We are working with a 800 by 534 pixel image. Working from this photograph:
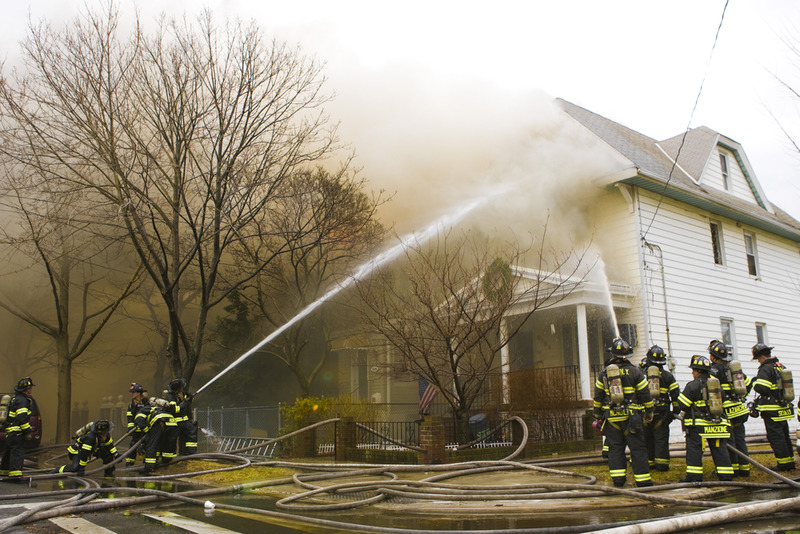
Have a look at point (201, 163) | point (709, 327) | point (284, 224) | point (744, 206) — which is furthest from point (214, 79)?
point (744, 206)

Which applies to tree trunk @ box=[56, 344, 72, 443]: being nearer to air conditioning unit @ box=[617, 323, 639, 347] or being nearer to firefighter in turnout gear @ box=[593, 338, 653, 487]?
air conditioning unit @ box=[617, 323, 639, 347]

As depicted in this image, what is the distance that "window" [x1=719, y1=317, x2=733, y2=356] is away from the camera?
15594mm

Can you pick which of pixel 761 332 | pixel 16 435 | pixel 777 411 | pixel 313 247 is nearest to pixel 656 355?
pixel 777 411

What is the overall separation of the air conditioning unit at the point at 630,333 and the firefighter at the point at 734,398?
19.9 feet

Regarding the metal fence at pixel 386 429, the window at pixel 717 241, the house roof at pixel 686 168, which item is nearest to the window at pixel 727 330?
the window at pixel 717 241

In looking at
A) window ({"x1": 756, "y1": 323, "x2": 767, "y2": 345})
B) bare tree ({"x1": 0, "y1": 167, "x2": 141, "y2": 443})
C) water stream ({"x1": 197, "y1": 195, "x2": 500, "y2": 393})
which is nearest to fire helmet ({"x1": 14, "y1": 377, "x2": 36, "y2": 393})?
bare tree ({"x1": 0, "y1": 167, "x2": 141, "y2": 443})

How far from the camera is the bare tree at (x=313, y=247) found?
1494 centimetres

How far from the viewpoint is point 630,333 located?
13516 millimetres

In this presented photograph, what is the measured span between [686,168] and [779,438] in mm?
11215

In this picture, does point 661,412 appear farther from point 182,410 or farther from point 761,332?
point 761,332

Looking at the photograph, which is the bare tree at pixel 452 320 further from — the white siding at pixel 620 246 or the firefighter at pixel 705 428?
the firefighter at pixel 705 428

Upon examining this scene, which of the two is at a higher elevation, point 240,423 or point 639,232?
point 639,232

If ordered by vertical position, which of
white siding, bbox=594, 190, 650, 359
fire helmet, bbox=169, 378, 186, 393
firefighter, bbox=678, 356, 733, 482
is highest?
white siding, bbox=594, 190, 650, 359

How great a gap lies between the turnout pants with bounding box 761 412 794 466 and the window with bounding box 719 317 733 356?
344 inches
